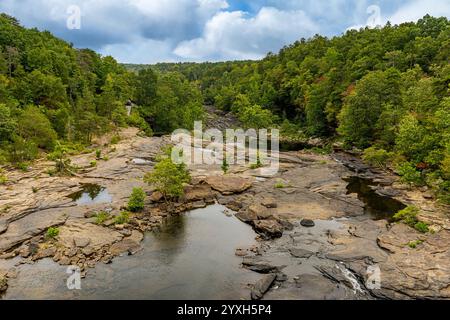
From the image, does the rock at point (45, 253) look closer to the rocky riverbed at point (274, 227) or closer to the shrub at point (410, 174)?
the rocky riverbed at point (274, 227)

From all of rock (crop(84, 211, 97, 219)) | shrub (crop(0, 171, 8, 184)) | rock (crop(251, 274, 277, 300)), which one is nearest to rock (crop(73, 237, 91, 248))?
rock (crop(84, 211, 97, 219))

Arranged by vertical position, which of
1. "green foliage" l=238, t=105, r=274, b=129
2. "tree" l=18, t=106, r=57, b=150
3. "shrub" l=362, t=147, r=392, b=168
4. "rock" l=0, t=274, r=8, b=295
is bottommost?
"rock" l=0, t=274, r=8, b=295

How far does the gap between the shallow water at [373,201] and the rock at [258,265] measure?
14736mm

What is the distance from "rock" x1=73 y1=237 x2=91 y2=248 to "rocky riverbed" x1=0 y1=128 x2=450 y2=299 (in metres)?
0.08

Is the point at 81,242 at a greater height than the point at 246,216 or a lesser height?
lesser

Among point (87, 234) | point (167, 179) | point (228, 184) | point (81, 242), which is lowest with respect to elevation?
point (81, 242)

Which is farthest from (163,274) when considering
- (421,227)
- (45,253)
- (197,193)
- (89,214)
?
(421,227)

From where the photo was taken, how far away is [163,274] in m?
25.0

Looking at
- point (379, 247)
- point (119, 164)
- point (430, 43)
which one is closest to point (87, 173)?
point (119, 164)

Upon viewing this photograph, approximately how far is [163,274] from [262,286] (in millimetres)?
6980

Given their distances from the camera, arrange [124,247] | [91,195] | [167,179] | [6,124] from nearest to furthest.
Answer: [124,247]
[167,179]
[91,195]
[6,124]

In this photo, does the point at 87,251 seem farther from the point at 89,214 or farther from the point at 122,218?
the point at 89,214

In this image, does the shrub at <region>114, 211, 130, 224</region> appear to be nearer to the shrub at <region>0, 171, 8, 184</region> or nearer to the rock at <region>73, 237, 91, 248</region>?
the rock at <region>73, 237, 91, 248</region>

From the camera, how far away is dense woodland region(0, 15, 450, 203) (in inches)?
1855
